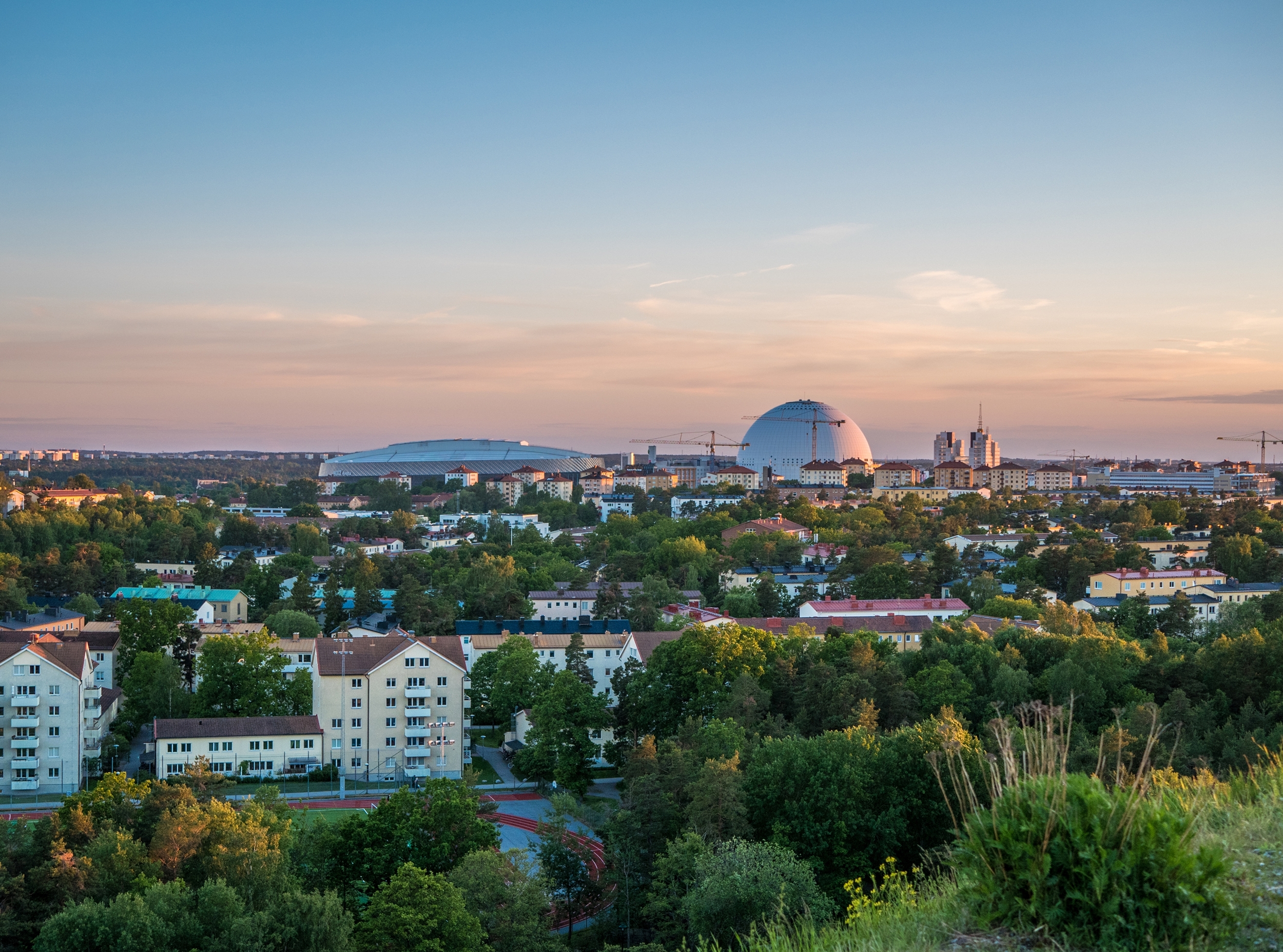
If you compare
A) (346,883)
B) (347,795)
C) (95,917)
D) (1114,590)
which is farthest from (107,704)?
(1114,590)

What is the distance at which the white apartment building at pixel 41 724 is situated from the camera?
18.3 metres

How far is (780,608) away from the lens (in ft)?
104

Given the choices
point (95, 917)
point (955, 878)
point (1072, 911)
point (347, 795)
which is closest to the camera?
point (1072, 911)

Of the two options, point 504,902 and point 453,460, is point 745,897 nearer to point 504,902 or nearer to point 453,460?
point 504,902

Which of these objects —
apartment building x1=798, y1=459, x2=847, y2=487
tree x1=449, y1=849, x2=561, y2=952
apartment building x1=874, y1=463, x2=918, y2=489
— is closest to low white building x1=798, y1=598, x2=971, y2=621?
tree x1=449, y1=849, x2=561, y2=952

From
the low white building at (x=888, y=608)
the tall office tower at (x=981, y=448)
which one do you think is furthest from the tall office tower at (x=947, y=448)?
the low white building at (x=888, y=608)

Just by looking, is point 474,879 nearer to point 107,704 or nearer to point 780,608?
point 107,704

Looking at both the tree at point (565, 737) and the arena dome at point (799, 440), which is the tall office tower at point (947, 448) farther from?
the tree at point (565, 737)

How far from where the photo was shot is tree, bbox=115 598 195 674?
24609mm

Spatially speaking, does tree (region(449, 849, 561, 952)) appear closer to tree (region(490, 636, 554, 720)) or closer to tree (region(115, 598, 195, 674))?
tree (region(490, 636, 554, 720))

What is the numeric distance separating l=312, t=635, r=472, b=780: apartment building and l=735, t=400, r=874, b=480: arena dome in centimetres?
7943

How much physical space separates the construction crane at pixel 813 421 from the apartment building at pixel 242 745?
82.6m

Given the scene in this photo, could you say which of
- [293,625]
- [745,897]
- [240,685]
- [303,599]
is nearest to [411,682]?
[240,685]

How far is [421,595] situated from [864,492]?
51268 millimetres
